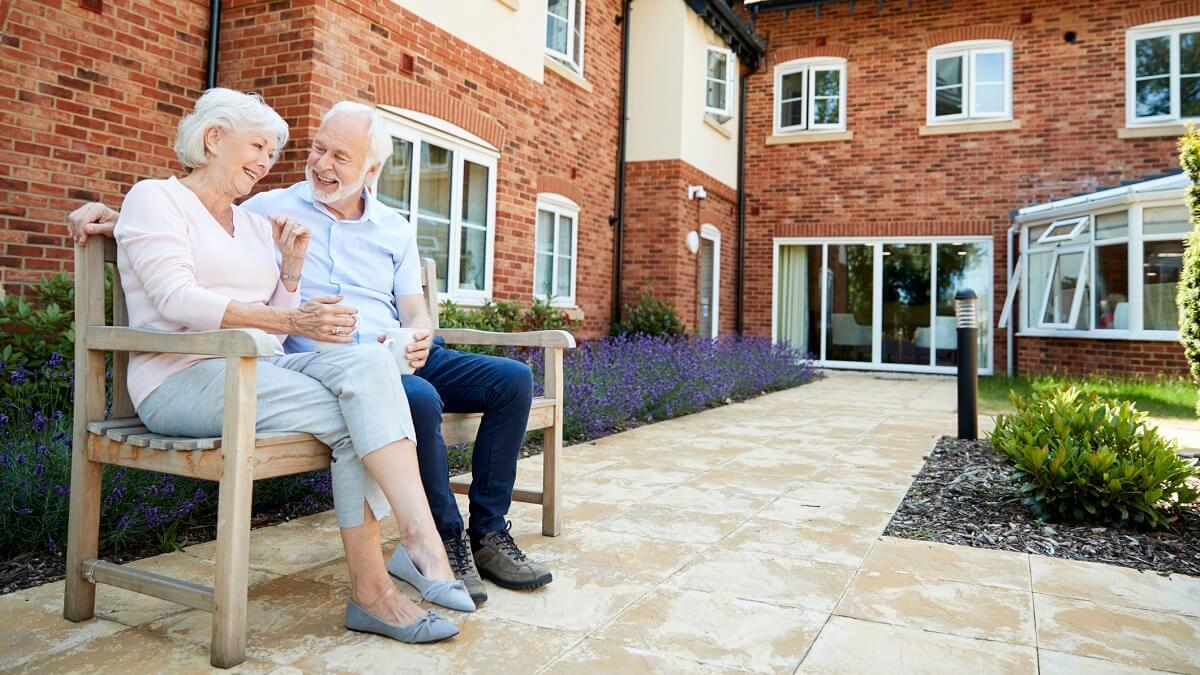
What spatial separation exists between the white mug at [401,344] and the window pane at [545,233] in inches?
240

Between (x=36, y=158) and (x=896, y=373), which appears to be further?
(x=896, y=373)

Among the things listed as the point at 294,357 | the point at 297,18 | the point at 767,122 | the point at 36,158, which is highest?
the point at 767,122

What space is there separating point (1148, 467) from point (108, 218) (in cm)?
352

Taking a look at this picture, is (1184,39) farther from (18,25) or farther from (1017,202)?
(18,25)

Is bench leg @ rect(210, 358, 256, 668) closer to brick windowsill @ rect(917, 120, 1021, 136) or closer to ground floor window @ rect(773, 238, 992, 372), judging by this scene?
ground floor window @ rect(773, 238, 992, 372)

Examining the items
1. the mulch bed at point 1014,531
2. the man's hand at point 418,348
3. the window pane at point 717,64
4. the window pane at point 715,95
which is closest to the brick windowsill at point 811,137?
the window pane at point 715,95

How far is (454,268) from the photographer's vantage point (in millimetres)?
6328

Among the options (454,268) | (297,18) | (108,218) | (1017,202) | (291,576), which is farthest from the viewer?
(1017,202)

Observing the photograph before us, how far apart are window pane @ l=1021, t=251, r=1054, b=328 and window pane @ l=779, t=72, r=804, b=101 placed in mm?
4081

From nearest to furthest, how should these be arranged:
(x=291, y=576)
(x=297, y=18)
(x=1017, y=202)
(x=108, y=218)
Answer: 1. (x=108, y=218)
2. (x=291, y=576)
3. (x=297, y=18)
4. (x=1017, y=202)

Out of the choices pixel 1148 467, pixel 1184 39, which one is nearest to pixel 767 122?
pixel 1184 39

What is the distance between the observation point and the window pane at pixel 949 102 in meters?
11.3

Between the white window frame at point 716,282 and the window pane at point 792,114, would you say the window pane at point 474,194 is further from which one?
the window pane at point 792,114

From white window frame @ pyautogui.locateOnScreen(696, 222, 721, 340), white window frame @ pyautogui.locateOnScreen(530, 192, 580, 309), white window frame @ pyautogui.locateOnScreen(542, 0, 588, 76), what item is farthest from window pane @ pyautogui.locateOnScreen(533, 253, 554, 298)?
white window frame @ pyautogui.locateOnScreen(696, 222, 721, 340)
